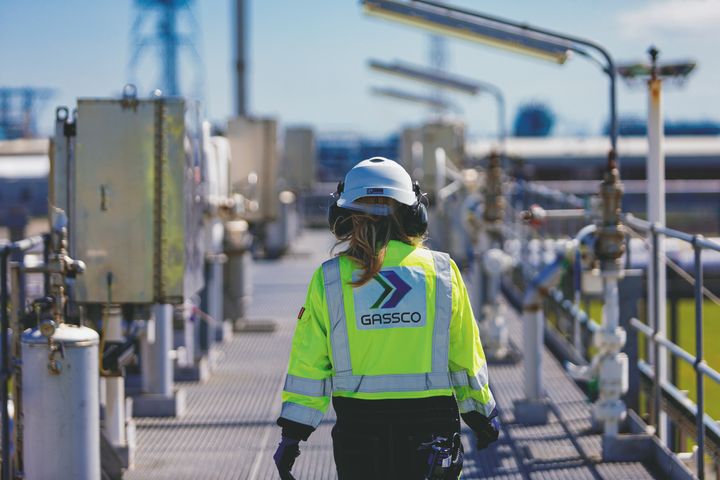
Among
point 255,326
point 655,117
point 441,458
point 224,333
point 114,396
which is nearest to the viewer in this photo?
point 441,458

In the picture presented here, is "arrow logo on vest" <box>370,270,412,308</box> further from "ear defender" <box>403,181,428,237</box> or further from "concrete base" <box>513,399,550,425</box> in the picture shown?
"concrete base" <box>513,399,550,425</box>

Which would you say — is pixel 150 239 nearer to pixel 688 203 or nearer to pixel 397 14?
pixel 397 14

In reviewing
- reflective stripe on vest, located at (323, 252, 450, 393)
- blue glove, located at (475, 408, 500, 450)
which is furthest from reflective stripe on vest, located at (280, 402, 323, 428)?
blue glove, located at (475, 408, 500, 450)

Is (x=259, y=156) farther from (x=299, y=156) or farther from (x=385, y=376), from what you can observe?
(x=385, y=376)

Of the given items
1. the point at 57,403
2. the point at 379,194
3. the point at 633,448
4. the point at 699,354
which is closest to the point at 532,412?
the point at 633,448

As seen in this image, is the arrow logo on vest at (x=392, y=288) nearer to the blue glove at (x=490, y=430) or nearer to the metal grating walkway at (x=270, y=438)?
the blue glove at (x=490, y=430)

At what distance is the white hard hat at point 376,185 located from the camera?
3502 mm

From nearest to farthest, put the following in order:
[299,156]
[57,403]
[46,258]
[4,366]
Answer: [57,403], [4,366], [46,258], [299,156]

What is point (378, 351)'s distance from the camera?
348cm

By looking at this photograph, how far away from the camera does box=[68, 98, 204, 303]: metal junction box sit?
211 inches

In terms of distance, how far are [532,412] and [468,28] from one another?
2.40 meters

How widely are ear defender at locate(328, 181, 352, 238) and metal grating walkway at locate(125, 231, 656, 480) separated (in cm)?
225

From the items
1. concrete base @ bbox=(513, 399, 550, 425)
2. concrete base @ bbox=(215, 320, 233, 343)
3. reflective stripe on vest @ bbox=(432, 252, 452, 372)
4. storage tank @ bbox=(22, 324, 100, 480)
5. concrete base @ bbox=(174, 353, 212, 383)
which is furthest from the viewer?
concrete base @ bbox=(215, 320, 233, 343)

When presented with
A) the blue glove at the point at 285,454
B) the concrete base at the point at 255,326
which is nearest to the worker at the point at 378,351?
the blue glove at the point at 285,454
